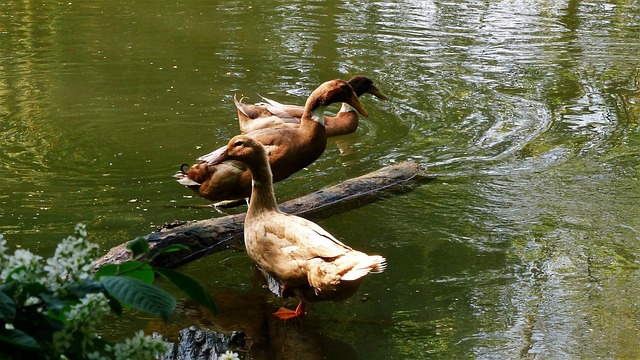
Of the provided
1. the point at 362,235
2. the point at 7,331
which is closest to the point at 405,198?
the point at 362,235

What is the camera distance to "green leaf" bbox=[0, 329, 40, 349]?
6.06ft

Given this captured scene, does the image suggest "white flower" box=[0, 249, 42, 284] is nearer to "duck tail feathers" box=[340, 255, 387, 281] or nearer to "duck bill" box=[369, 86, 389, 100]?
"duck tail feathers" box=[340, 255, 387, 281]

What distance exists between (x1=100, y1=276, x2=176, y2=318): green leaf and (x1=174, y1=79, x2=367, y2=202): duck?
15.1 ft

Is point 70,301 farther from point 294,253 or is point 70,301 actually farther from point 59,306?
point 294,253

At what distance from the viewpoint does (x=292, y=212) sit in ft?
23.1

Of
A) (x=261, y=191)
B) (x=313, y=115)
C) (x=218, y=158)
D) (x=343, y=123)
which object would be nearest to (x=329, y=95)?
(x=313, y=115)

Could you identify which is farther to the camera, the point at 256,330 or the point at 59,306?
the point at 256,330

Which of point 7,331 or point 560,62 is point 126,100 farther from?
point 7,331

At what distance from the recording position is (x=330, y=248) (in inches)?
203

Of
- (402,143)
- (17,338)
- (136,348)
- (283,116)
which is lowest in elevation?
(402,143)

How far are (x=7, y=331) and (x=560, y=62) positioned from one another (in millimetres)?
11110

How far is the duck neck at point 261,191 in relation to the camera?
586 cm

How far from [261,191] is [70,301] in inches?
154

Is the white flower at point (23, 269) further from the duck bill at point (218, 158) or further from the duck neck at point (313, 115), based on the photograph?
the duck neck at point (313, 115)
